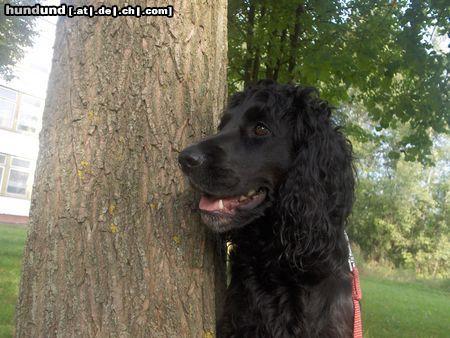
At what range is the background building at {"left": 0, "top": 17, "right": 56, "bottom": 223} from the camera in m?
32.6

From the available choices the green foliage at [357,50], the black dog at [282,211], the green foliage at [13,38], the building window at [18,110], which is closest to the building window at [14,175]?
the building window at [18,110]

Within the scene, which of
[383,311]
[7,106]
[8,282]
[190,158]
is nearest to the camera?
[190,158]

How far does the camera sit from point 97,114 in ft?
8.41

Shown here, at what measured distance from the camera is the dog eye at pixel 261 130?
9.39 ft

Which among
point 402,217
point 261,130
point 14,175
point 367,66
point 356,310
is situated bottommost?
point 356,310

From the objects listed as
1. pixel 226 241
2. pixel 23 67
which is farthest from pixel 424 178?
pixel 226 241

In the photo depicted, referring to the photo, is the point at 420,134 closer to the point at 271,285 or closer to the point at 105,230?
the point at 271,285

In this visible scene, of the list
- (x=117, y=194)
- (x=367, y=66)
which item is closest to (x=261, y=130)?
(x=117, y=194)

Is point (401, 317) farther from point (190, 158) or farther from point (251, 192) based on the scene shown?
point (190, 158)

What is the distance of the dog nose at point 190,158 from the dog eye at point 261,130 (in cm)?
49

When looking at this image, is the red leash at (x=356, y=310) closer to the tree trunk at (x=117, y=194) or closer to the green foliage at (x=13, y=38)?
the tree trunk at (x=117, y=194)

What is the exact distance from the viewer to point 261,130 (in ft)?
9.45

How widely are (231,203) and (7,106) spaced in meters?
33.6

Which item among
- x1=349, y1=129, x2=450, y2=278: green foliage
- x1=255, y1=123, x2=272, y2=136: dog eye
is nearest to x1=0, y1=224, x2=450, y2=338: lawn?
x1=255, y1=123, x2=272, y2=136: dog eye
